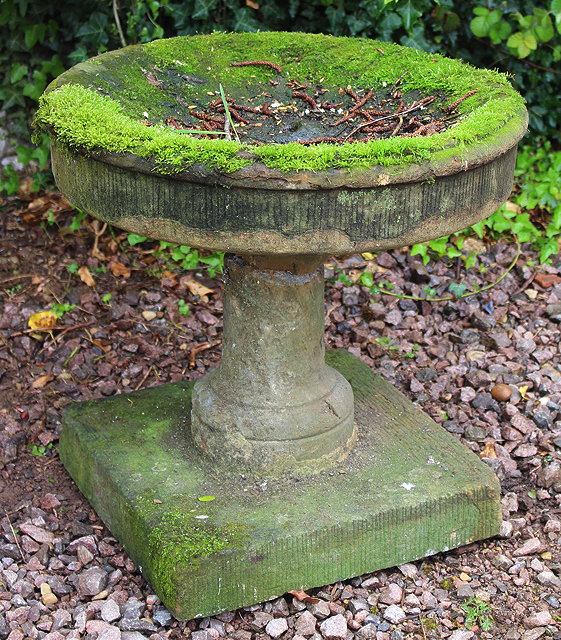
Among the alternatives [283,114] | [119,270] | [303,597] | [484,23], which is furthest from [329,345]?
[484,23]

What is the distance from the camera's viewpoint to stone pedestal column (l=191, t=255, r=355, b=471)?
3.12 metres

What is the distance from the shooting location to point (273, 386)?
10.6ft

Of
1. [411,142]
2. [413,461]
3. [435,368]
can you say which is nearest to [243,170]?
[411,142]

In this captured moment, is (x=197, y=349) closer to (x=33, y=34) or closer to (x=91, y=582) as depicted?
(x=91, y=582)

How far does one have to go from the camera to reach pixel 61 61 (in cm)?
508

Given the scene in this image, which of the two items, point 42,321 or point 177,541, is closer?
point 177,541

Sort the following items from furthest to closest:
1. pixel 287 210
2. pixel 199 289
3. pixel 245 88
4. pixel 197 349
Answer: pixel 199 289 → pixel 197 349 → pixel 245 88 → pixel 287 210

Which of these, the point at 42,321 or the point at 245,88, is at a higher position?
the point at 245,88

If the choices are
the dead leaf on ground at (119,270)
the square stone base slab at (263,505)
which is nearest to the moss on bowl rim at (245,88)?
the square stone base slab at (263,505)

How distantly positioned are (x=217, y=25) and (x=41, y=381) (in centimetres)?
191

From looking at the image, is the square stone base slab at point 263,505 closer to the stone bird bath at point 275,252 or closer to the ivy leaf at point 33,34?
the stone bird bath at point 275,252

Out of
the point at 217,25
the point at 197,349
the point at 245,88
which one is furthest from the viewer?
the point at 217,25

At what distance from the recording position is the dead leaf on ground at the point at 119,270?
4730 mm

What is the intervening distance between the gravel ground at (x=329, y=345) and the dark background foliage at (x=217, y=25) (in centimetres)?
63
